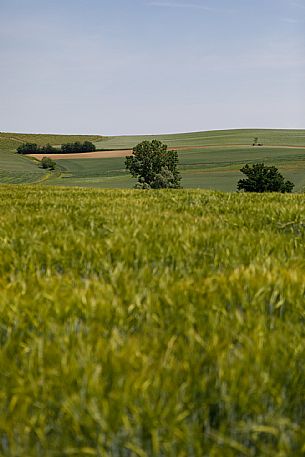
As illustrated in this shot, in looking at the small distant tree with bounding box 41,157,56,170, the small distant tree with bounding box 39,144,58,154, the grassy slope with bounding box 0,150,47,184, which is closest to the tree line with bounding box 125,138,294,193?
the grassy slope with bounding box 0,150,47,184

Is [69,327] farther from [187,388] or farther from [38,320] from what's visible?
[187,388]

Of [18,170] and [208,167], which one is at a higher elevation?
[208,167]

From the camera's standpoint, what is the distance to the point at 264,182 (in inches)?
3716

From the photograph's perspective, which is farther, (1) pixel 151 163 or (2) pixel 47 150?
(2) pixel 47 150

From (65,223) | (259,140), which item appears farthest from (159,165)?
(65,223)

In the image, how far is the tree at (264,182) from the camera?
307 feet

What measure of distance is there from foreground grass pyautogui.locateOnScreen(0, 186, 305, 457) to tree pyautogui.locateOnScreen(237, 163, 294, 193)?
3567 inches

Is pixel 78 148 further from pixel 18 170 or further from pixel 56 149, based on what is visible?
pixel 18 170

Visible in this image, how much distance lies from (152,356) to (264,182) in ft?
310

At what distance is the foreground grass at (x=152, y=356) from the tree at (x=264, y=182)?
90601 mm

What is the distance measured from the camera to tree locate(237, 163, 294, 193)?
3688 inches

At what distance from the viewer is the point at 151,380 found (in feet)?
8.14

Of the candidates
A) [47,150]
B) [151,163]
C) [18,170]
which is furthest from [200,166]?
[47,150]

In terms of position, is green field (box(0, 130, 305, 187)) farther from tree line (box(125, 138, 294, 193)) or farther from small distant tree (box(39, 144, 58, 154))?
small distant tree (box(39, 144, 58, 154))
